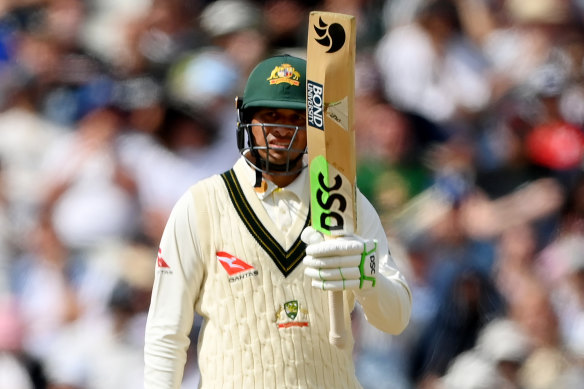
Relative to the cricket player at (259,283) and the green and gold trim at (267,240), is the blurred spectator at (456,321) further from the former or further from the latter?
the green and gold trim at (267,240)

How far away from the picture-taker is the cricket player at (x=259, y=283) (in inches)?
121

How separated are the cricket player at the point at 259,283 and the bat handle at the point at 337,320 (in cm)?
13

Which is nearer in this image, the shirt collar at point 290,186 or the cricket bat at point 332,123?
the cricket bat at point 332,123

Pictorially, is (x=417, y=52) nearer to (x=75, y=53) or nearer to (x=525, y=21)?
(x=525, y=21)

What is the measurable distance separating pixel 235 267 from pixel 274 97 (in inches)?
19.9

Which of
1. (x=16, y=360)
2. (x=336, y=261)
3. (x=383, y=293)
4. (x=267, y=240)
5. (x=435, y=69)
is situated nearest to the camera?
(x=336, y=261)

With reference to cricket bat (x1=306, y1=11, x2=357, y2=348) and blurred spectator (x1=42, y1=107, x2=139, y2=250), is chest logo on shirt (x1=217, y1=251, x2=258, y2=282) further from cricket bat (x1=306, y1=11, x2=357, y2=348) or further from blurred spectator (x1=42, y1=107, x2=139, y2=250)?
blurred spectator (x1=42, y1=107, x2=139, y2=250)

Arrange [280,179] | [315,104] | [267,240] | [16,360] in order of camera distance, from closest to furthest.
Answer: [315,104]
[267,240]
[280,179]
[16,360]

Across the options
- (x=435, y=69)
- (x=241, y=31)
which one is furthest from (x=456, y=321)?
(x=241, y=31)

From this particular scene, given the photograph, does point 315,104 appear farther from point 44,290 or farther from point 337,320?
point 44,290

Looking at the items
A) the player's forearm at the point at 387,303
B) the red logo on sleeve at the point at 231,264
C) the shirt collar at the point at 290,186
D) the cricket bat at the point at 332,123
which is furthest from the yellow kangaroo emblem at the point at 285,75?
the player's forearm at the point at 387,303

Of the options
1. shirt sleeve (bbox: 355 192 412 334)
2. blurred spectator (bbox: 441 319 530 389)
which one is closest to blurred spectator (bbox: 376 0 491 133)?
blurred spectator (bbox: 441 319 530 389)

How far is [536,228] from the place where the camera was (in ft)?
17.0

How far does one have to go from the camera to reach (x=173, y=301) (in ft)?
10.2
